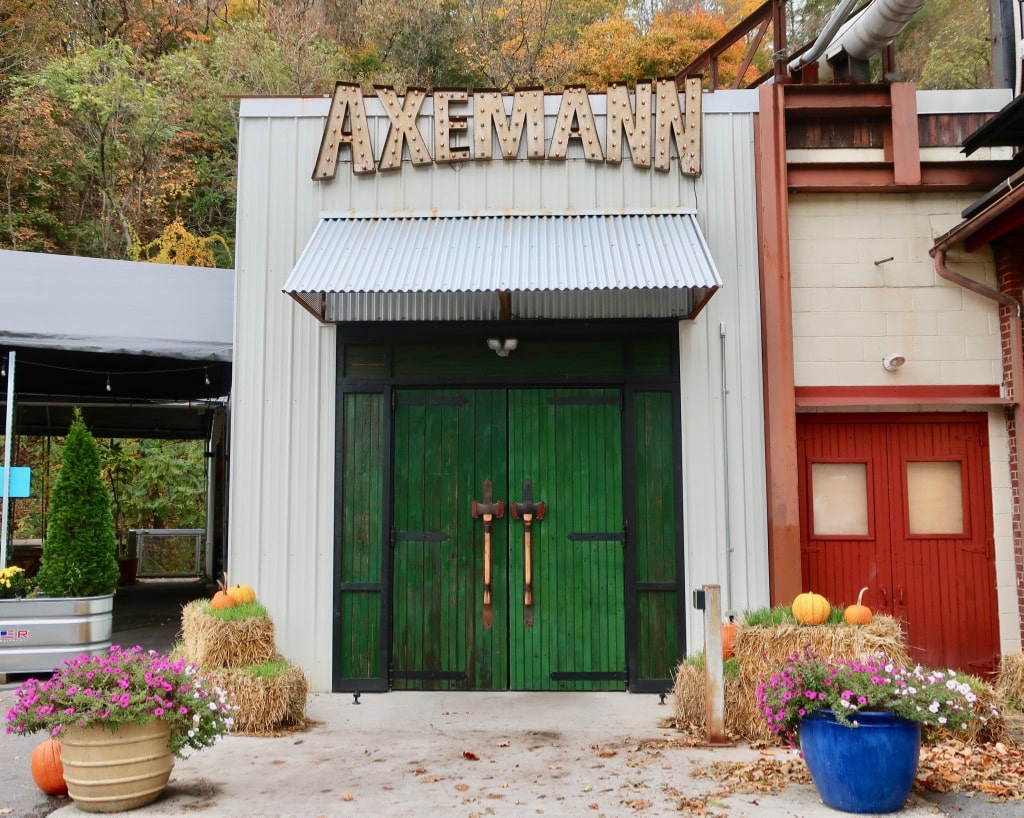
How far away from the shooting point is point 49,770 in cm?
532

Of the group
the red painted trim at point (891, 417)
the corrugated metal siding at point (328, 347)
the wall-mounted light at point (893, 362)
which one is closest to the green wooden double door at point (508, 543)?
the corrugated metal siding at point (328, 347)

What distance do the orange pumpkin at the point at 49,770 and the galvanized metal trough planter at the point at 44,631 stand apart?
3.37 meters

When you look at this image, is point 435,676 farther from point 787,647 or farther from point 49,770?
point 49,770

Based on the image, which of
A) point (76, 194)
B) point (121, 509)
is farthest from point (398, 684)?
point (76, 194)

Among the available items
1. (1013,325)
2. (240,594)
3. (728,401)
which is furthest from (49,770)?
(1013,325)

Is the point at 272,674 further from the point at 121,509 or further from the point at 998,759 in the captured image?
the point at 121,509

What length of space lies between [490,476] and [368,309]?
183 cm

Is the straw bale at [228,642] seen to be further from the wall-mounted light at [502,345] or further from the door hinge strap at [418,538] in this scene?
the wall-mounted light at [502,345]

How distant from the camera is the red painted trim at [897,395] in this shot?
26.4ft

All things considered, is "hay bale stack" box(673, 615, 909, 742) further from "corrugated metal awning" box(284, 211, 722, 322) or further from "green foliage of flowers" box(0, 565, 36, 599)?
"green foliage of flowers" box(0, 565, 36, 599)

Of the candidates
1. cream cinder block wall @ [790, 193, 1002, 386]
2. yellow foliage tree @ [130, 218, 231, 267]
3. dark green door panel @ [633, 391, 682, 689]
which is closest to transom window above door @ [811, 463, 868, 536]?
cream cinder block wall @ [790, 193, 1002, 386]

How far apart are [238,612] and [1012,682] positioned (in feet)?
19.7

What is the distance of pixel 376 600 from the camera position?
811cm

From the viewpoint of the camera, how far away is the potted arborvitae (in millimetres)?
8500
